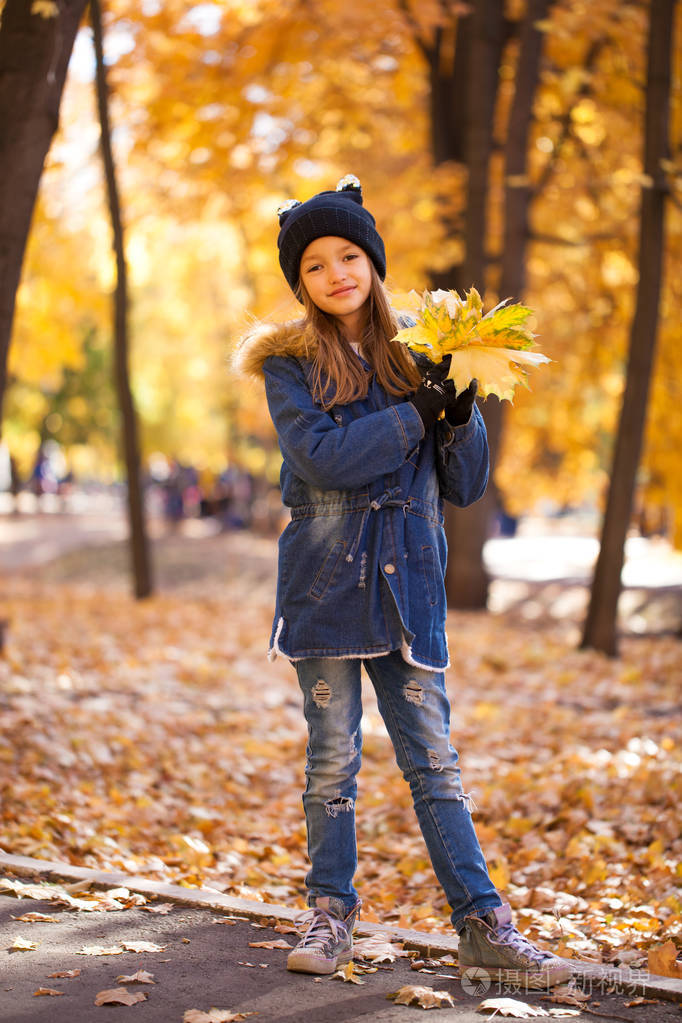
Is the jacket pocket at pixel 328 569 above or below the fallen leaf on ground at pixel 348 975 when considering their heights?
above

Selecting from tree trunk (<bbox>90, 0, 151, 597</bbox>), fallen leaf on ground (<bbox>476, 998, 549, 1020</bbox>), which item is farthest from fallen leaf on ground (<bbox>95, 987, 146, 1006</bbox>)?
tree trunk (<bbox>90, 0, 151, 597</bbox>)

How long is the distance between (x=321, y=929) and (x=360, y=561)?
1.10 metres

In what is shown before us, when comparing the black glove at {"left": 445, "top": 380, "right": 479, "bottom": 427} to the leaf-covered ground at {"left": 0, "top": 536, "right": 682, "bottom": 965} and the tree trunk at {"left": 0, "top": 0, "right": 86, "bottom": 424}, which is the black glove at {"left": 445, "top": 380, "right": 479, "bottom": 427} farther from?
the tree trunk at {"left": 0, "top": 0, "right": 86, "bottom": 424}

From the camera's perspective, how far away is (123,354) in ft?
41.5

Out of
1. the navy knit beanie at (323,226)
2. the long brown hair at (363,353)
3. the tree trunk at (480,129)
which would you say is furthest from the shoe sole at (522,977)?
the tree trunk at (480,129)

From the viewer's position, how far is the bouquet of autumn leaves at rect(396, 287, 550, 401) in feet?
10.2

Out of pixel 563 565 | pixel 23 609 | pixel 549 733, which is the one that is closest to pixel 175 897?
pixel 549 733

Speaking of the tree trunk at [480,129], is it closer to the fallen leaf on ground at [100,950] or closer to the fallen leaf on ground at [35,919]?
the fallen leaf on ground at [35,919]

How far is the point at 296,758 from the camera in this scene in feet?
21.5

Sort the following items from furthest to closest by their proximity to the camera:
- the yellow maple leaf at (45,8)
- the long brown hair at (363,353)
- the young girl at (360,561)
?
1. the yellow maple leaf at (45,8)
2. the long brown hair at (363,353)
3. the young girl at (360,561)

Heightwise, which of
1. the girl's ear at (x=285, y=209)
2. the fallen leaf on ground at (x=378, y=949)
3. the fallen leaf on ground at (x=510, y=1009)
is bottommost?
the fallen leaf on ground at (x=378, y=949)

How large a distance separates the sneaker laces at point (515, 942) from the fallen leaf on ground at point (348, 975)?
41 cm

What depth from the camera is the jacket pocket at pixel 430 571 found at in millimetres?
3201

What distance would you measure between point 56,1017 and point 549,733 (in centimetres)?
488
